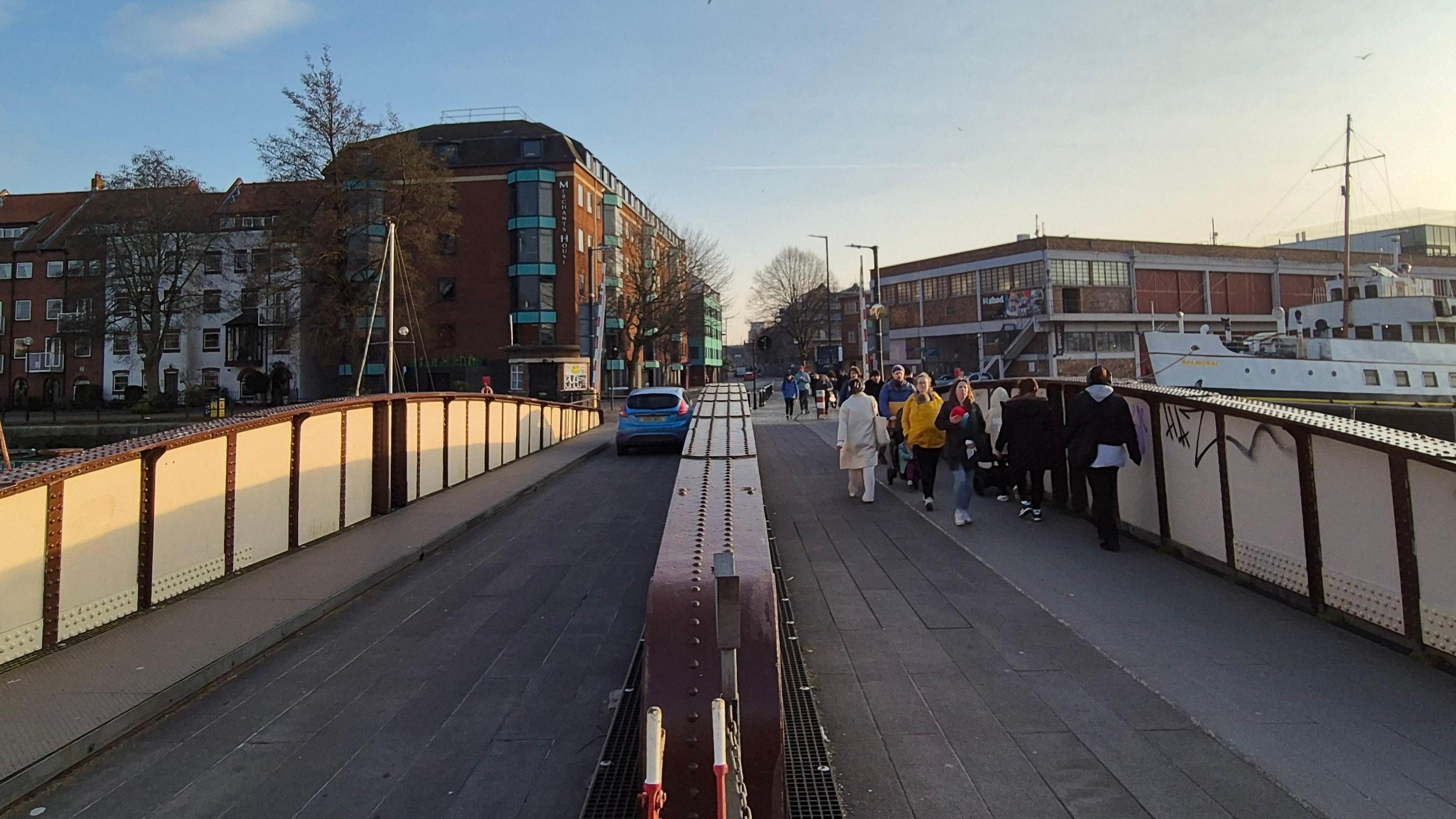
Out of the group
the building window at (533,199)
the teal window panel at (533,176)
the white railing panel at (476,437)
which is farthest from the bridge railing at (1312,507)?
the teal window panel at (533,176)

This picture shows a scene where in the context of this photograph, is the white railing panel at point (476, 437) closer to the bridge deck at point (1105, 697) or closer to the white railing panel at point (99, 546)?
the white railing panel at point (99, 546)

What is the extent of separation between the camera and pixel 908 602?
6176 millimetres

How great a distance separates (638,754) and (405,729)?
55.4 inches

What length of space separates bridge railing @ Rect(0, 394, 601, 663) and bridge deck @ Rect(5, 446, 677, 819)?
1.31 metres

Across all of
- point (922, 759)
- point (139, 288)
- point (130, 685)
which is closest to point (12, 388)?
point (139, 288)

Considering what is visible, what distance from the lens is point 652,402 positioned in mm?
17547

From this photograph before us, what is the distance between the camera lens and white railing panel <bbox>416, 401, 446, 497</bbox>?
11234 mm

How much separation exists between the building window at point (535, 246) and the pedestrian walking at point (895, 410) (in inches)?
1642

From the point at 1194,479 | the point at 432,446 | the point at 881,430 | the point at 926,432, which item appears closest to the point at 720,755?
the point at 1194,479

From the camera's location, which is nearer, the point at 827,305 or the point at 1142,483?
the point at 1142,483

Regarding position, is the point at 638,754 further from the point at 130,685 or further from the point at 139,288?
the point at 139,288

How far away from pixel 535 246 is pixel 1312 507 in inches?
1943

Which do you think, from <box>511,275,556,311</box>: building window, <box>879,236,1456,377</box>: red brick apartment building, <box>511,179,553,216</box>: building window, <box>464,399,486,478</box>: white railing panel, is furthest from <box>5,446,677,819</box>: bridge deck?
<box>879,236,1456,377</box>: red brick apartment building

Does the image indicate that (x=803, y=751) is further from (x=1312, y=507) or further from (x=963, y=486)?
(x=963, y=486)
